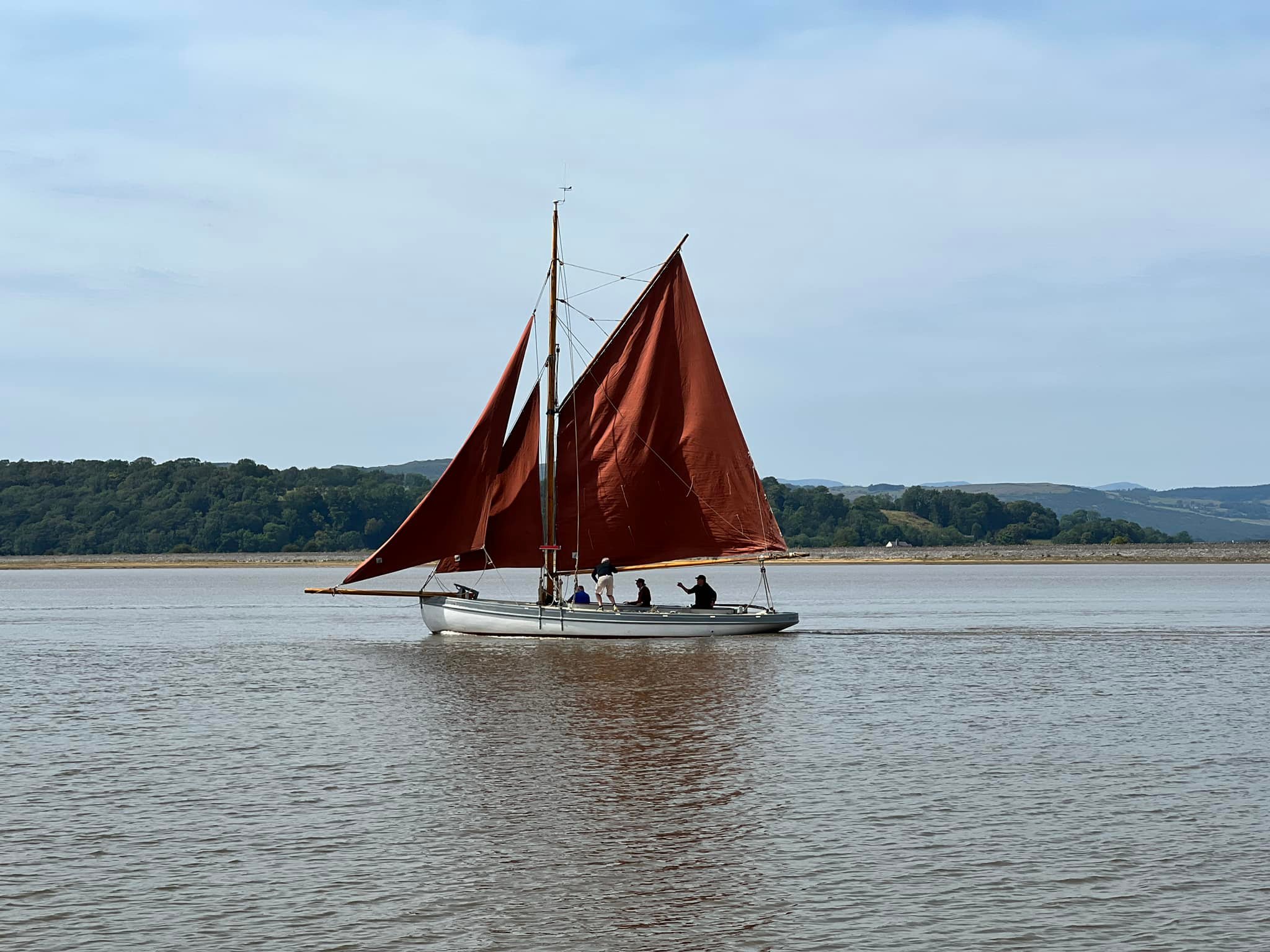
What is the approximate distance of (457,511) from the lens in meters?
39.8

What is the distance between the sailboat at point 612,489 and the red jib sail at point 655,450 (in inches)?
1.3

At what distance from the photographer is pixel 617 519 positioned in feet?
134

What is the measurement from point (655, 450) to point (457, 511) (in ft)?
18.4

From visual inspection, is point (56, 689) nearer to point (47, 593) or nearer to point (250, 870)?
point (250, 870)

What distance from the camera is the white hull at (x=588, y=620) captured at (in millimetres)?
39688

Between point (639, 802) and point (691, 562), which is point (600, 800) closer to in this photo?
point (639, 802)

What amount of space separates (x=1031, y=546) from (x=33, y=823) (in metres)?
172

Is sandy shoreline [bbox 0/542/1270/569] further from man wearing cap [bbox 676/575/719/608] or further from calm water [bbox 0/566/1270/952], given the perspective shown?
calm water [bbox 0/566/1270/952]

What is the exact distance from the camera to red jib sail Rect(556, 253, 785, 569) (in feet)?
133

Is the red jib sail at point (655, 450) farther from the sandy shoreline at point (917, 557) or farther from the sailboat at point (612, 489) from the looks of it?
the sandy shoreline at point (917, 557)

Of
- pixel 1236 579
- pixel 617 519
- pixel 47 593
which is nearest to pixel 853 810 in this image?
pixel 617 519

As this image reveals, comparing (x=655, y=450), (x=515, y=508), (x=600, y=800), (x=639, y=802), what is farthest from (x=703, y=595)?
(x=639, y=802)

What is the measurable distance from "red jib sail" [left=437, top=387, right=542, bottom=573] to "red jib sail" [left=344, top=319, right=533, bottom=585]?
1.09ft

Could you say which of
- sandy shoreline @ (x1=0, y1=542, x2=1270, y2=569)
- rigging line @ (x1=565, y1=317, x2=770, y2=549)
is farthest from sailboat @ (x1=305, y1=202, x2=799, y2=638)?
sandy shoreline @ (x1=0, y1=542, x2=1270, y2=569)
